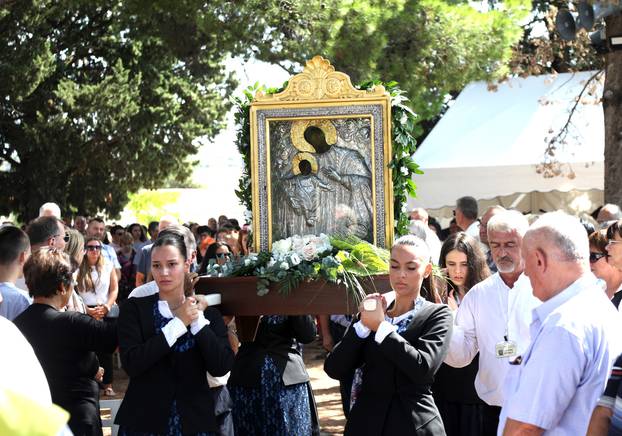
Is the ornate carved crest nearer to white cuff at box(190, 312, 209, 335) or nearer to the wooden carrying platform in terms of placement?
the wooden carrying platform

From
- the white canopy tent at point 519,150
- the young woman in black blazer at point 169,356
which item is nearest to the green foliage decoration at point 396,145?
the young woman in black blazer at point 169,356

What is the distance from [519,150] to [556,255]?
12224 mm

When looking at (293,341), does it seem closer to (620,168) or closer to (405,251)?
(405,251)

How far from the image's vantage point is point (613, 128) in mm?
11320

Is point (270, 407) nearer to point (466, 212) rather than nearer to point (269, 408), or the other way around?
point (269, 408)

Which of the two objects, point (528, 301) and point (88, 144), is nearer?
point (528, 301)

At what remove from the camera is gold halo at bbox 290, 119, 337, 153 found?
6.55 meters

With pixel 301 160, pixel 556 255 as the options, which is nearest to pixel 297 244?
pixel 301 160

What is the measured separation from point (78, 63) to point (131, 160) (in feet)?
10.6

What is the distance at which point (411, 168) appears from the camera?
255 inches

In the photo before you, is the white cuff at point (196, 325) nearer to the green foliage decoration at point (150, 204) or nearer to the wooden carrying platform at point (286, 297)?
the wooden carrying platform at point (286, 297)

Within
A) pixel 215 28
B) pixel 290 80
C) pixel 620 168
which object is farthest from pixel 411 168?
pixel 215 28

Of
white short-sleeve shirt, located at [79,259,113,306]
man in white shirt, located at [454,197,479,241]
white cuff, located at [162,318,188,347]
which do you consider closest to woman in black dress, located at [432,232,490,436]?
white cuff, located at [162,318,188,347]

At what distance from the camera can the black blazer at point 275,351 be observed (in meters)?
6.84
